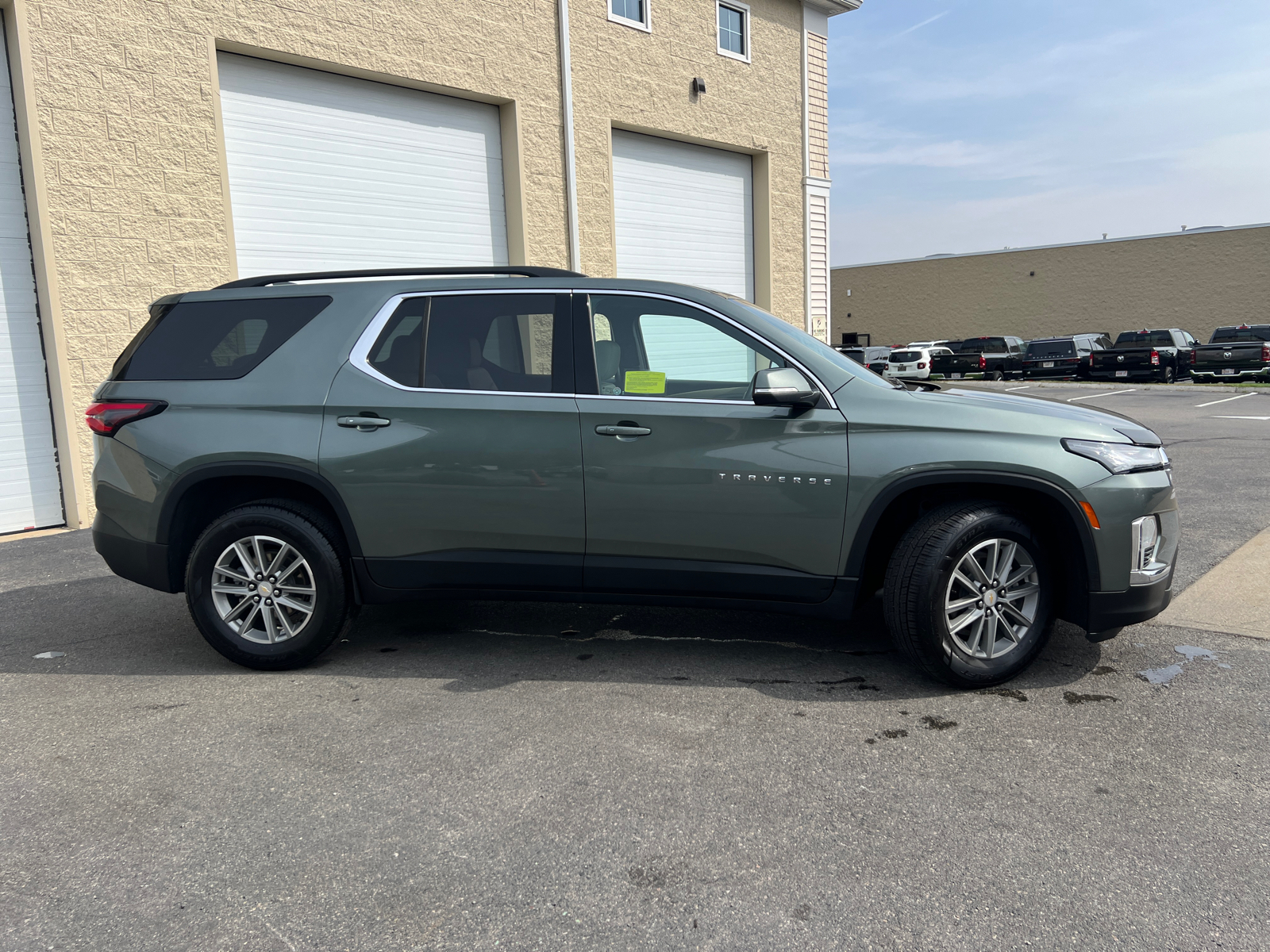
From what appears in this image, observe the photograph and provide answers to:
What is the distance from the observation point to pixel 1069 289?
43.0 metres

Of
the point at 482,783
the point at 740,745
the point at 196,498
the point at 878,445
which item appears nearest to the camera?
the point at 482,783

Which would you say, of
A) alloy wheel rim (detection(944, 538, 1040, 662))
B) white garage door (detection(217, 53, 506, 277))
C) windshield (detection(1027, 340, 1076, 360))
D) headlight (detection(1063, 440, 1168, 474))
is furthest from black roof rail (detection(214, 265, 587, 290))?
windshield (detection(1027, 340, 1076, 360))

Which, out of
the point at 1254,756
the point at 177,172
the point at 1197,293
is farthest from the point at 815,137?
the point at 1197,293

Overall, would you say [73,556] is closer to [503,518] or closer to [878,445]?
[503,518]

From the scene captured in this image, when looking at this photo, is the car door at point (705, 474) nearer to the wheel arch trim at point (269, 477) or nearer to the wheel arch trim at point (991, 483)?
the wheel arch trim at point (991, 483)

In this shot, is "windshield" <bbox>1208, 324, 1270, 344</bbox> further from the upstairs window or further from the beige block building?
the upstairs window

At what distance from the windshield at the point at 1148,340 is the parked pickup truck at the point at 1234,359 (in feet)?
2.96

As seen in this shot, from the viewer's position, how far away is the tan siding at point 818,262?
1546 centimetres

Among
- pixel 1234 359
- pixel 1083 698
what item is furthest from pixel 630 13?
pixel 1234 359

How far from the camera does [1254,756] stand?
3.33m

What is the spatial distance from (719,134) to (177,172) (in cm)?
783

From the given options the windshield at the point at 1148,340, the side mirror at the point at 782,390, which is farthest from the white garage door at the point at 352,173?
the windshield at the point at 1148,340

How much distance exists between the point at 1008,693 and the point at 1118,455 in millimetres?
1110

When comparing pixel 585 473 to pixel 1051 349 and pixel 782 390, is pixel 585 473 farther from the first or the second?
pixel 1051 349
